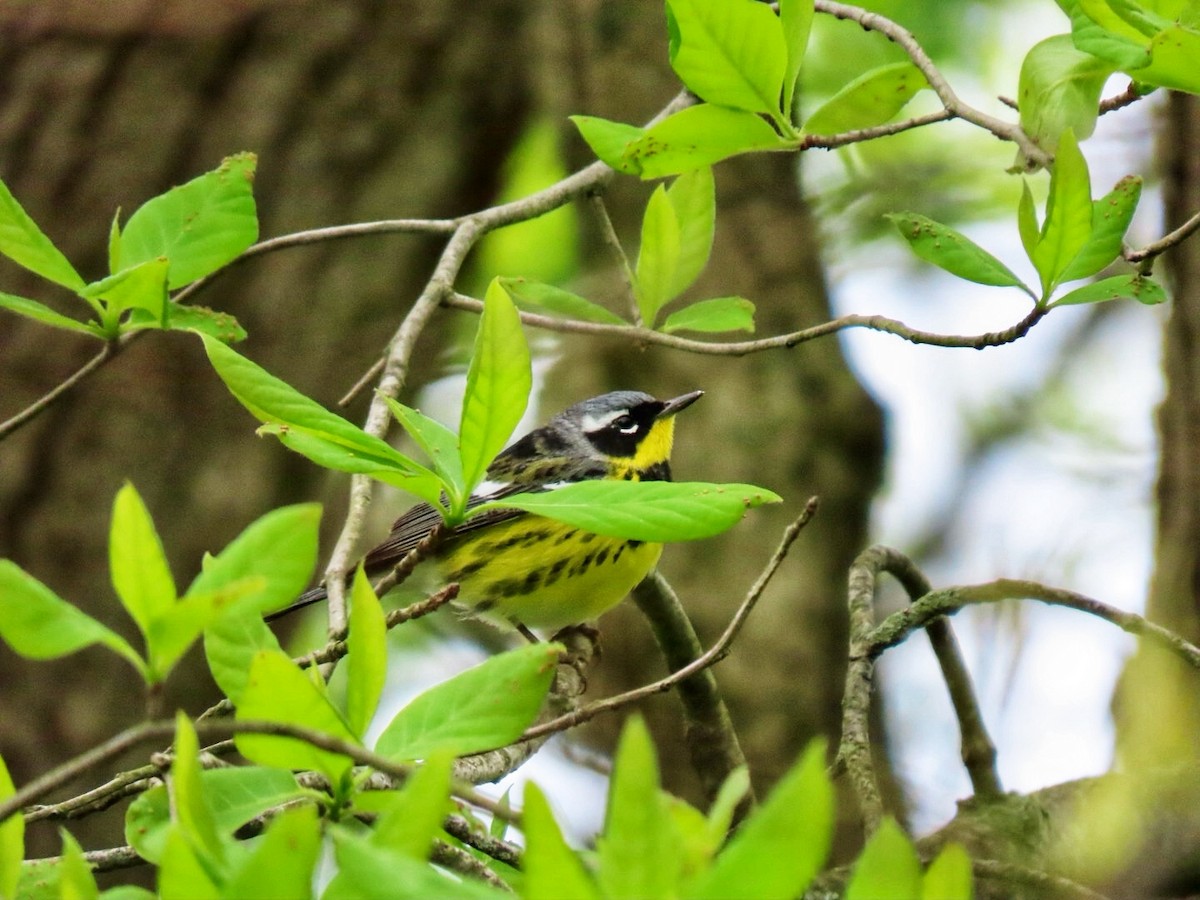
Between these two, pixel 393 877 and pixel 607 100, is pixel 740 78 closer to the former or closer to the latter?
pixel 393 877

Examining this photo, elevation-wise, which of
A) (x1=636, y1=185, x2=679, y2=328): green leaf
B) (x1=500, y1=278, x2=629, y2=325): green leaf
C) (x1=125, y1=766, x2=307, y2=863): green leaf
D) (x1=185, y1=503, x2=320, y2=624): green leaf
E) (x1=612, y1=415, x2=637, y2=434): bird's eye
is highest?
(x1=636, y1=185, x2=679, y2=328): green leaf

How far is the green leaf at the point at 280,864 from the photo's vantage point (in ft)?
3.33

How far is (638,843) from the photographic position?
93cm

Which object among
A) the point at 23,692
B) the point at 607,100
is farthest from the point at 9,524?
the point at 607,100

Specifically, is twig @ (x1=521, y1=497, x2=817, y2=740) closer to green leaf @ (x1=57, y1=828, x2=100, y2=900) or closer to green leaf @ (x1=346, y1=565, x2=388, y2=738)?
green leaf @ (x1=346, y1=565, x2=388, y2=738)

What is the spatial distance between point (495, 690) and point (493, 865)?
547 mm

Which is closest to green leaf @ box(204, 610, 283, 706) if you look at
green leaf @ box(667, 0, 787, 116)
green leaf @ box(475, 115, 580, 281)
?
green leaf @ box(667, 0, 787, 116)

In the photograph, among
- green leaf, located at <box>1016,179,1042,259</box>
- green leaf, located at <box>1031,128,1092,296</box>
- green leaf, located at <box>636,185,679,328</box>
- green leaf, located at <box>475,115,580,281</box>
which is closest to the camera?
green leaf, located at <box>1031,128,1092,296</box>

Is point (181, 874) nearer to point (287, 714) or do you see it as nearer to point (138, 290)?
point (287, 714)

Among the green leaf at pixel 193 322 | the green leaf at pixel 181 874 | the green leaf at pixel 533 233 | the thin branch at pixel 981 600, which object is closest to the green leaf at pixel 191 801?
the green leaf at pixel 181 874

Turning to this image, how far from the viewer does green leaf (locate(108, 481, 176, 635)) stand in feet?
3.59

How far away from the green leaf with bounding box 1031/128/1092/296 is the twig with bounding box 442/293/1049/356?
→ 0.10 metres

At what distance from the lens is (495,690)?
4.30ft

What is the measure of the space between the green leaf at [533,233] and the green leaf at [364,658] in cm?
478
